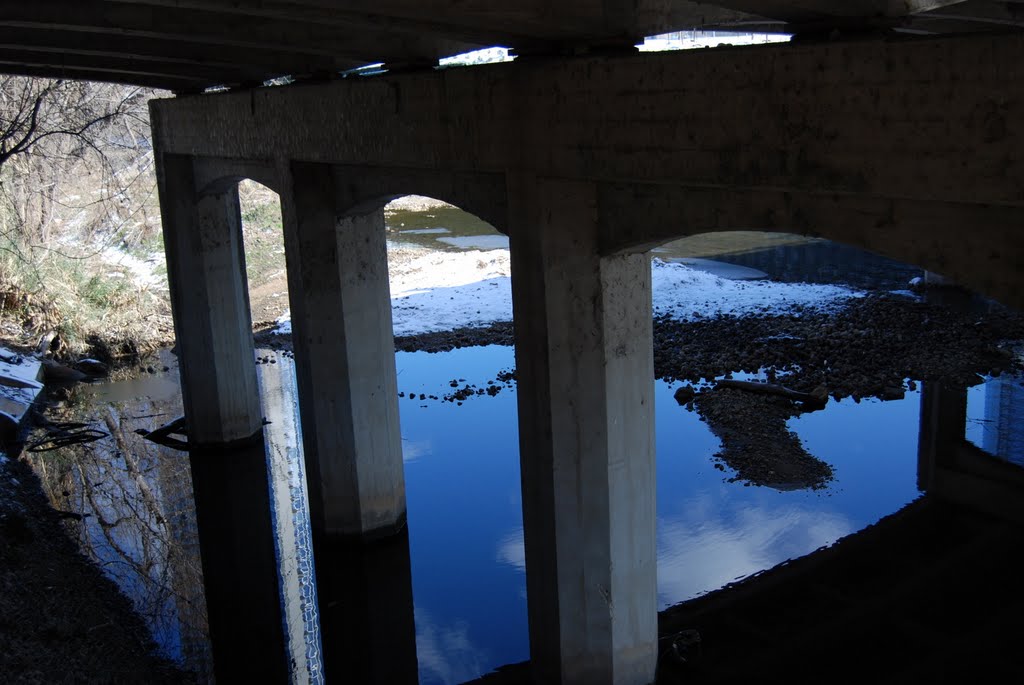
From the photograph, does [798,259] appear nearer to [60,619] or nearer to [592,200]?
[592,200]

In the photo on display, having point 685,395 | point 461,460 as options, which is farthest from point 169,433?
point 685,395

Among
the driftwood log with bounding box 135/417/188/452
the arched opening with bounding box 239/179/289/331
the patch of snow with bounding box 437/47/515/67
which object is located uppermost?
the patch of snow with bounding box 437/47/515/67

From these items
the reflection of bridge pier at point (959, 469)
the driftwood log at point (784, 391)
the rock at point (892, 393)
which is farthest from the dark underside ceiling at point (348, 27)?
the rock at point (892, 393)

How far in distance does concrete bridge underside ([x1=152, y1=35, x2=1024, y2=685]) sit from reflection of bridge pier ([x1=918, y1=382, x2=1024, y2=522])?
584 cm

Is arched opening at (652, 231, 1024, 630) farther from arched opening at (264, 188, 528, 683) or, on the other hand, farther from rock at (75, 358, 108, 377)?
rock at (75, 358, 108, 377)

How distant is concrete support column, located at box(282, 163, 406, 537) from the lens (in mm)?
10102

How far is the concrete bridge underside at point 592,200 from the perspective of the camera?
181 inches

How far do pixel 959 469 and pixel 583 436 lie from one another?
7400 mm

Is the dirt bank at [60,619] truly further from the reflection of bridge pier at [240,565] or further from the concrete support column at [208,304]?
the concrete support column at [208,304]

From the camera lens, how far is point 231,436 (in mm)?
14250

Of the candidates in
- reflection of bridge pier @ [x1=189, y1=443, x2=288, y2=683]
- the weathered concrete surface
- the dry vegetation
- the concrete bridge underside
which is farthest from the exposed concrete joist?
the dry vegetation

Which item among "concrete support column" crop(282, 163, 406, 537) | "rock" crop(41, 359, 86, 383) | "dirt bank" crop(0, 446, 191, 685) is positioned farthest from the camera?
"rock" crop(41, 359, 86, 383)

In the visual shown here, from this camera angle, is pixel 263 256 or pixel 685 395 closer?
pixel 685 395

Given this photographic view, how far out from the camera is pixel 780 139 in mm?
5176
